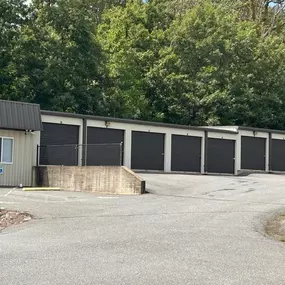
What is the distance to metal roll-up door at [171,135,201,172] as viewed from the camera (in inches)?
1383

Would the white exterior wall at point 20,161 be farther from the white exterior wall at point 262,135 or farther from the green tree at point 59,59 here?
the white exterior wall at point 262,135

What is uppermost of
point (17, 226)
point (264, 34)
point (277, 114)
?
point (264, 34)

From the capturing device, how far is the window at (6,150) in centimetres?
2734

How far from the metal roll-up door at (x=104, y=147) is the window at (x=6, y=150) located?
3.92 meters

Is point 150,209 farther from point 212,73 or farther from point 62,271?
point 212,73

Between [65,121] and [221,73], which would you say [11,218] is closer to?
[65,121]

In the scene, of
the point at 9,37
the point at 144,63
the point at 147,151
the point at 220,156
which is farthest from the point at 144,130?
the point at 144,63

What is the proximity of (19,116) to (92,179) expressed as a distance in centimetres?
588

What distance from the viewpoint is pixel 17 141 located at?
27938 millimetres

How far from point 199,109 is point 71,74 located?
1148cm

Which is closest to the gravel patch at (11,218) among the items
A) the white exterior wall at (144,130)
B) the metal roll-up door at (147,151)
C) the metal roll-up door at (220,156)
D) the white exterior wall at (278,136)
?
the white exterior wall at (144,130)

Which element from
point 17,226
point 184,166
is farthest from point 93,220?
point 184,166

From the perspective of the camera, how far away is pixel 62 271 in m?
8.21

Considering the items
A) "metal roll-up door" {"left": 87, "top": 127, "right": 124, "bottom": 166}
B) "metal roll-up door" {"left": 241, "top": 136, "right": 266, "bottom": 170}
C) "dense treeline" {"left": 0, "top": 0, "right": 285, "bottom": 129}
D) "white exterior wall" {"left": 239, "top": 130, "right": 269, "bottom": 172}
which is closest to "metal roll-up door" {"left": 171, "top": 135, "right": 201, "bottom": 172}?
"metal roll-up door" {"left": 87, "top": 127, "right": 124, "bottom": 166}
